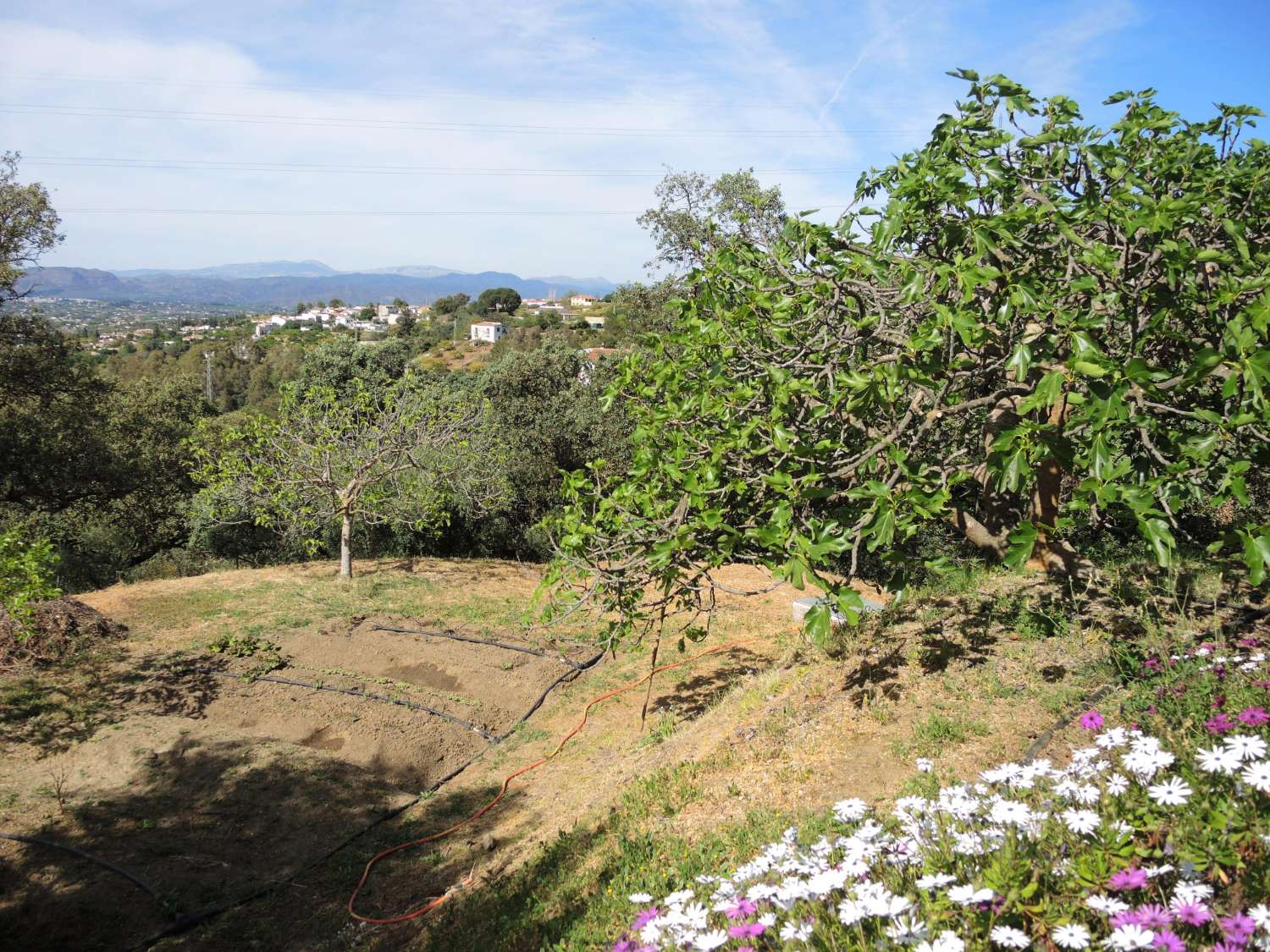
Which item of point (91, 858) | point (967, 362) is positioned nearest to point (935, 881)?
point (967, 362)

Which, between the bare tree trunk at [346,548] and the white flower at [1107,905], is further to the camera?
the bare tree trunk at [346,548]

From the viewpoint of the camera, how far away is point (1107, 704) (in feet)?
12.7

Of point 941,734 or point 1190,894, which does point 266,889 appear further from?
point 1190,894

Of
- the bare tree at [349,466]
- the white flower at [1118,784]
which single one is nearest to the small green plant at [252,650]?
the bare tree at [349,466]

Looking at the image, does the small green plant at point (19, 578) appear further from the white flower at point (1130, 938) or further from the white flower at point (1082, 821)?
the white flower at point (1130, 938)

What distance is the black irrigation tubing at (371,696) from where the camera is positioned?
331 inches

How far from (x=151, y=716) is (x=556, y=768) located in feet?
15.5

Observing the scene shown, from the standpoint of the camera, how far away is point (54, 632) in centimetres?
969

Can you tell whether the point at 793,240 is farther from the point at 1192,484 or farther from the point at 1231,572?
the point at 1231,572

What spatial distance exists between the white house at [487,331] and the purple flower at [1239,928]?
2812 inches

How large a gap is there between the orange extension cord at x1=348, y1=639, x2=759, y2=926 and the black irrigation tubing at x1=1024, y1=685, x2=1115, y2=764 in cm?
347

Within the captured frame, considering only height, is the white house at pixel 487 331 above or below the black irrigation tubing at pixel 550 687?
above

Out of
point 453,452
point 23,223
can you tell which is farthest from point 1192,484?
point 23,223

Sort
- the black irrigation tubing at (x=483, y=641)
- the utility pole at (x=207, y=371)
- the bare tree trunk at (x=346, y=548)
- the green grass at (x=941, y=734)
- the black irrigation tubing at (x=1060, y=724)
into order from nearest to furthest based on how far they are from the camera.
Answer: the black irrigation tubing at (x=1060, y=724) → the green grass at (x=941, y=734) → the black irrigation tubing at (x=483, y=641) → the bare tree trunk at (x=346, y=548) → the utility pole at (x=207, y=371)
